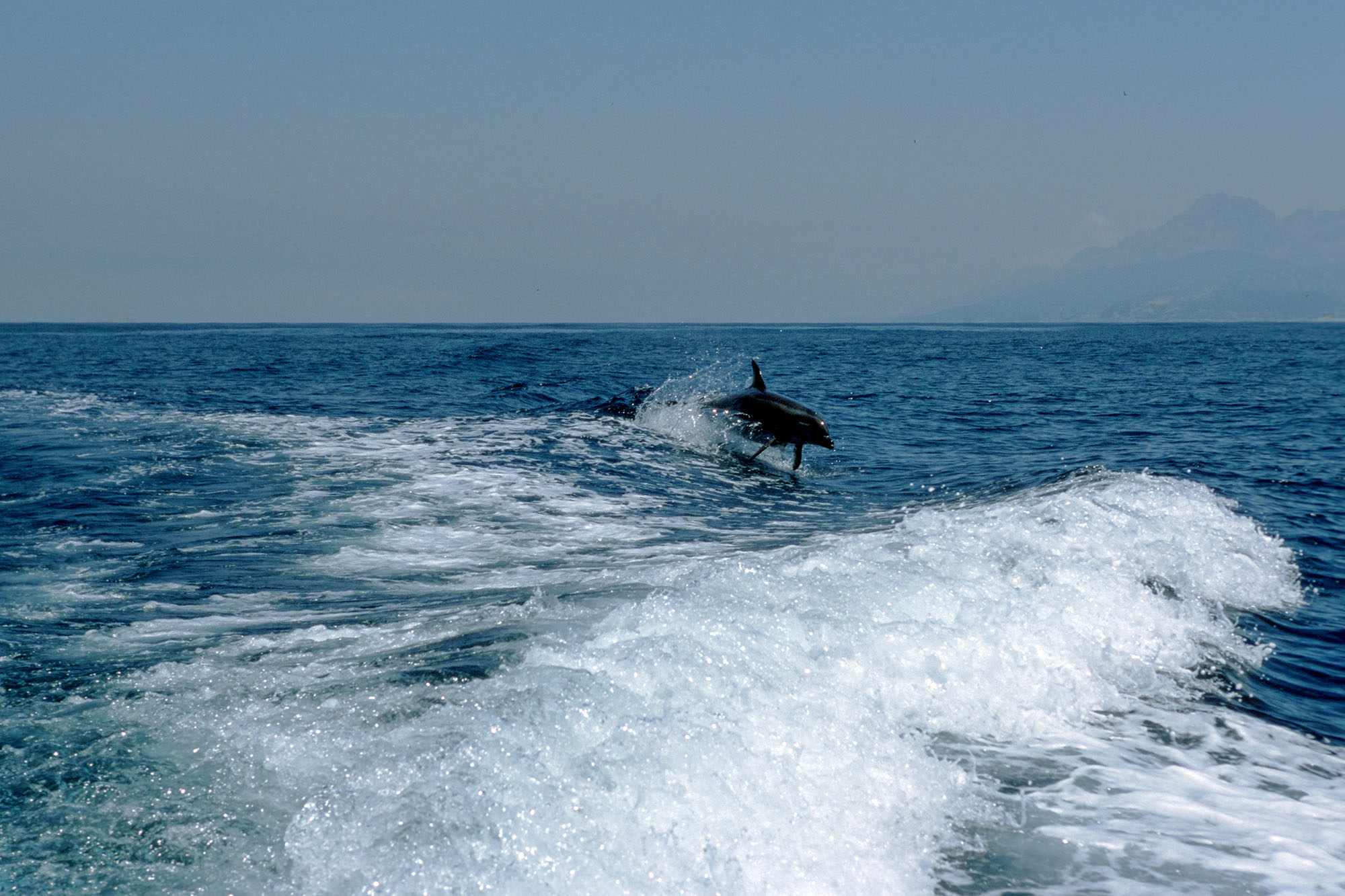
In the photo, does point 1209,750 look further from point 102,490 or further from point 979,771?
point 102,490

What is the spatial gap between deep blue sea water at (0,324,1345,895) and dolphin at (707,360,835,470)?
1.64 meters

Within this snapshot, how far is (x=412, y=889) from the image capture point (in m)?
3.10

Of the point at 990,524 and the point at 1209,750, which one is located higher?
the point at 990,524

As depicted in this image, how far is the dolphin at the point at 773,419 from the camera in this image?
1481cm

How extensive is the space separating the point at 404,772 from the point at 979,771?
288cm

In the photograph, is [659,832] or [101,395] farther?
[101,395]

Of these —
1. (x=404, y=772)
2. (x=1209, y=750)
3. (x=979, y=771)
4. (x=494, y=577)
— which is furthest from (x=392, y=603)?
(x=1209, y=750)

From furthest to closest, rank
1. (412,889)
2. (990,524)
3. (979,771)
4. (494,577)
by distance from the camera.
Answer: (990,524)
(494,577)
(979,771)
(412,889)

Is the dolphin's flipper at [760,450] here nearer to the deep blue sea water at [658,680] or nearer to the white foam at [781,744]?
the deep blue sea water at [658,680]

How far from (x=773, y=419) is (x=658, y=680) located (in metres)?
11.4

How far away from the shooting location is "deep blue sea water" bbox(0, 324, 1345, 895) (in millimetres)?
3502

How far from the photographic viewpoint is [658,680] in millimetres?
4566

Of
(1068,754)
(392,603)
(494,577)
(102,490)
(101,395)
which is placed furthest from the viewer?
(101,395)

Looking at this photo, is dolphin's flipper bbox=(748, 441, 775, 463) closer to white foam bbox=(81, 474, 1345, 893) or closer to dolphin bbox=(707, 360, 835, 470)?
dolphin bbox=(707, 360, 835, 470)
